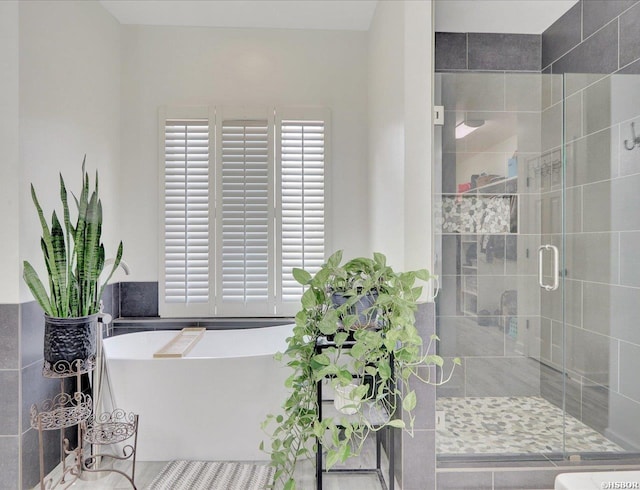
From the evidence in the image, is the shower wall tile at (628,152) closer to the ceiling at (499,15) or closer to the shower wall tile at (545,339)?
the shower wall tile at (545,339)

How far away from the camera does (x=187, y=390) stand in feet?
7.44

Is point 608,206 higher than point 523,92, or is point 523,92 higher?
point 523,92

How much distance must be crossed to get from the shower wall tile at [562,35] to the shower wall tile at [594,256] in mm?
1311

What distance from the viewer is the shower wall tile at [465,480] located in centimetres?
205

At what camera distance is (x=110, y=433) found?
2.04 m

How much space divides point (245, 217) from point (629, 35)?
2.52 meters

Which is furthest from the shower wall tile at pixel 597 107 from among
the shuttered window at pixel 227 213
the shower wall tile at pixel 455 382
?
the shuttered window at pixel 227 213

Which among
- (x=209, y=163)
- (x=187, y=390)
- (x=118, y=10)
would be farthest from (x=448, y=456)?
(x=118, y=10)

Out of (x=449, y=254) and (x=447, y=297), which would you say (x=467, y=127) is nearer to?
(x=449, y=254)

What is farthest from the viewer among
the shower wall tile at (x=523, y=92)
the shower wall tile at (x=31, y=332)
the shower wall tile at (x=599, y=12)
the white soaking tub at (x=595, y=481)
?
the shower wall tile at (x=599, y=12)

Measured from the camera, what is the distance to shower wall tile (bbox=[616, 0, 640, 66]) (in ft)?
7.45

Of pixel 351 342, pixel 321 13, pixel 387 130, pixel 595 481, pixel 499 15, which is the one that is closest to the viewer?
pixel 595 481

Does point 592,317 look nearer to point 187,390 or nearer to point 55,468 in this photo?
point 187,390

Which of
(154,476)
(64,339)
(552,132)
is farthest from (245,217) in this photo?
(552,132)
